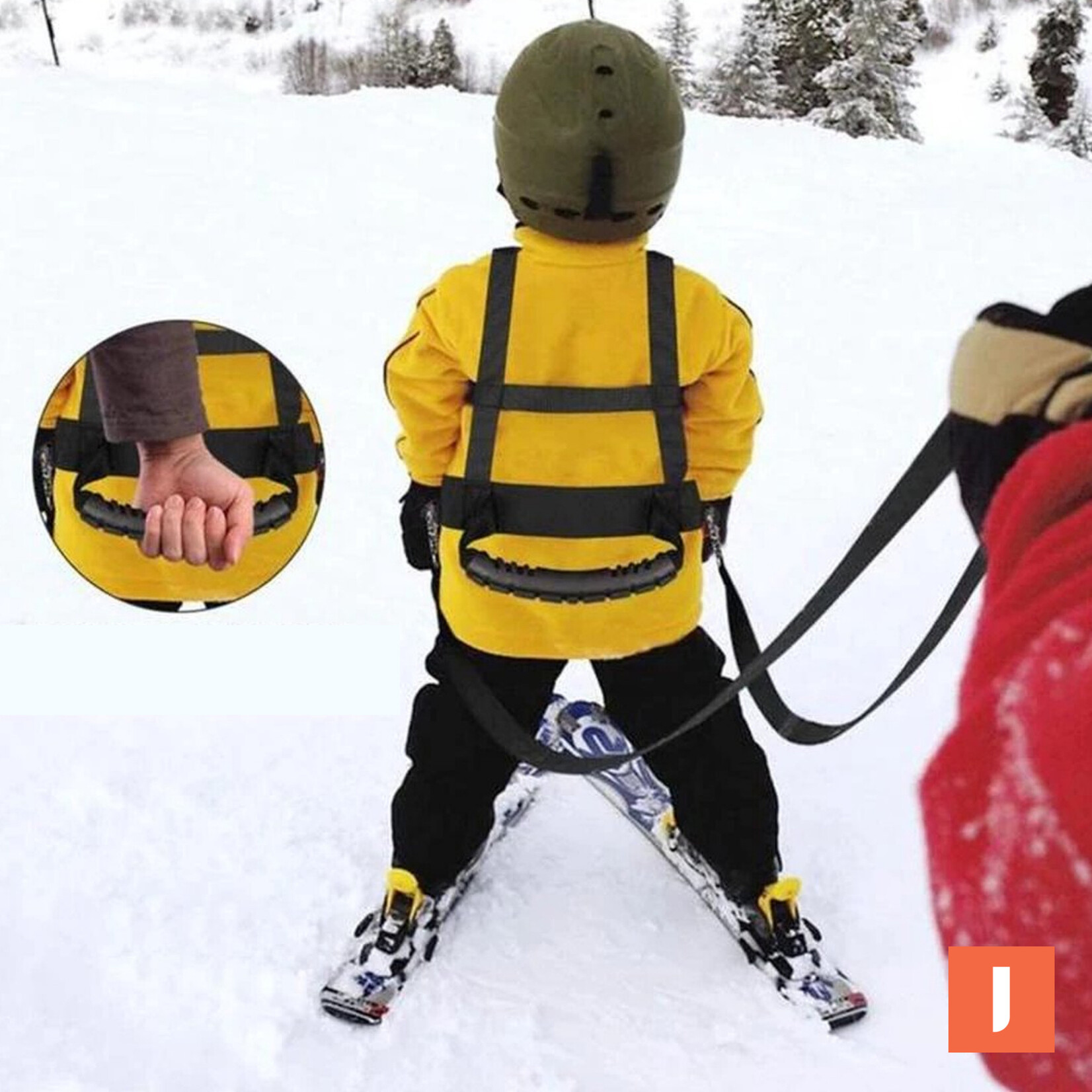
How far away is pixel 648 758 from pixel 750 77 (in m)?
19.5

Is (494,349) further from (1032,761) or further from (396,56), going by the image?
(396,56)

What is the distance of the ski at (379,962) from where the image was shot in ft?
5.87

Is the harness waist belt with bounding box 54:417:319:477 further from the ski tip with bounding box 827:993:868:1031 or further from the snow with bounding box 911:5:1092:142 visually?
the snow with bounding box 911:5:1092:142

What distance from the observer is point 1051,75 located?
2038 cm

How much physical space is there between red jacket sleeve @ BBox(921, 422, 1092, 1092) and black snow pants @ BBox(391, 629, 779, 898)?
1.18m

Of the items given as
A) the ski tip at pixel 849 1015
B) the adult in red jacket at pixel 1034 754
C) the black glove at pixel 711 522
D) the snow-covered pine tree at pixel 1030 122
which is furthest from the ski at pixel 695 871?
the snow-covered pine tree at pixel 1030 122

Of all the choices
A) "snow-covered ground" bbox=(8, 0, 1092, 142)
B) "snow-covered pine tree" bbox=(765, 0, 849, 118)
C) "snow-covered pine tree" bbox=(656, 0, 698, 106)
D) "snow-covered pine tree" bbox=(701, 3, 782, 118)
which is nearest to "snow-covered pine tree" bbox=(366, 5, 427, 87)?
"snow-covered ground" bbox=(8, 0, 1092, 142)

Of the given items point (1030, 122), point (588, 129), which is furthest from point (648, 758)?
point (1030, 122)

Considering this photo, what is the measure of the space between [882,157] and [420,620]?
170 inches

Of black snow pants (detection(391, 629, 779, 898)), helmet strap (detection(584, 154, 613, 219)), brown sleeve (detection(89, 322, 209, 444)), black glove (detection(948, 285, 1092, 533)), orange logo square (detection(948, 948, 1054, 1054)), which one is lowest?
black snow pants (detection(391, 629, 779, 898))

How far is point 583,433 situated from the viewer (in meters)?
1.64

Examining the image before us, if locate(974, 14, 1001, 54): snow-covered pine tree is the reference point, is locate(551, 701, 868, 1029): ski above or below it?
above

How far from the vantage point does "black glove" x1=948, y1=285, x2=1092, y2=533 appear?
735 millimetres

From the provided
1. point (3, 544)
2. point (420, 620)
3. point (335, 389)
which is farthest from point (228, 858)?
point (335, 389)
